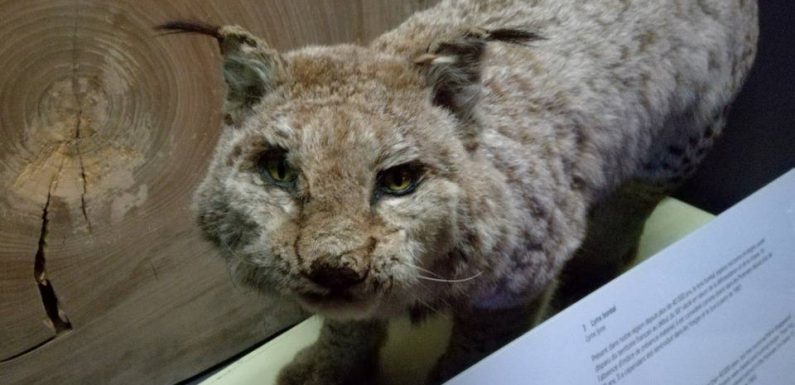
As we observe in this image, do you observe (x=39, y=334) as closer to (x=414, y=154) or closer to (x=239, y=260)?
(x=239, y=260)

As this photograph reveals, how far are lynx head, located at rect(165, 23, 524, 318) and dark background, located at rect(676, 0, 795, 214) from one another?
1.05m

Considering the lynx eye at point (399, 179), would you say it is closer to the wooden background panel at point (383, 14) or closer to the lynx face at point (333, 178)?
the lynx face at point (333, 178)

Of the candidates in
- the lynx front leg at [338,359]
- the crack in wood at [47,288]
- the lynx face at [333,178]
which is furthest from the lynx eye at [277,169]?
the lynx front leg at [338,359]

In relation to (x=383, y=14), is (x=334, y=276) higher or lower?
lower

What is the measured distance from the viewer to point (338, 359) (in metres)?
1.85

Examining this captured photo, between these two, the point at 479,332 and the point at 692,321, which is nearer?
the point at 692,321

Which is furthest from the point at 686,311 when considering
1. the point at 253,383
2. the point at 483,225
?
the point at 253,383

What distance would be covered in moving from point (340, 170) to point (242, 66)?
29 centimetres

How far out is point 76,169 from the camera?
1.51 m

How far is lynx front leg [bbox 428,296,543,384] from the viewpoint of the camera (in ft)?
5.42

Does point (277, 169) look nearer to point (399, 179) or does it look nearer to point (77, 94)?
point (399, 179)

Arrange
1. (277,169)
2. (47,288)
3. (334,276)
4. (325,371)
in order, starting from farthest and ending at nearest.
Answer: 1. (325,371)
2. (47,288)
3. (277,169)
4. (334,276)

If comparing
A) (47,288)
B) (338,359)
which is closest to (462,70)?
(338,359)

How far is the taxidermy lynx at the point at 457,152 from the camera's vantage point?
3.88 feet
